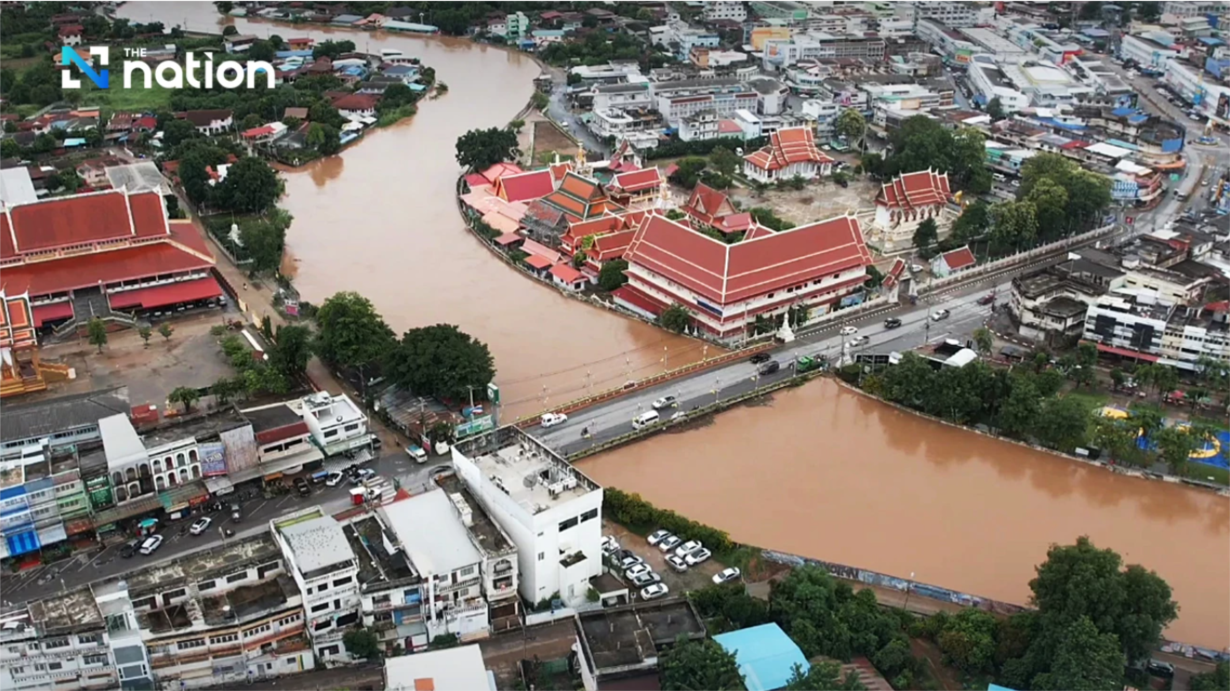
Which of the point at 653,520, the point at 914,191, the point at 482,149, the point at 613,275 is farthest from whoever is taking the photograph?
the point at 482,149

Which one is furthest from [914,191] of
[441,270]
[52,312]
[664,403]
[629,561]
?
[52,312]

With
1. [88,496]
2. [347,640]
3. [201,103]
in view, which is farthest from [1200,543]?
[201,103]

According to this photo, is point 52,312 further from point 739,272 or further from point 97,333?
point 739,272

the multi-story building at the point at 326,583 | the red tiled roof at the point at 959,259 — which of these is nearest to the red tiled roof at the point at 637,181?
the red tiled roof at the point at 959,259

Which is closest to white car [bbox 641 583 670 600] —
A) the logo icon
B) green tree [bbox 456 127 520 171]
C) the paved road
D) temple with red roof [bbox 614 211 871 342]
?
the paved road

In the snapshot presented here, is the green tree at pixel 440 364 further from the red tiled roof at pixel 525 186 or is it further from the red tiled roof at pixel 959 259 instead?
the red tiled roof at pixel 959 259

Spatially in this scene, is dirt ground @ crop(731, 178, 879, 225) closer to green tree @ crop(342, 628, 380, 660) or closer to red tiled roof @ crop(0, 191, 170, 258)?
red tiled roof @ crop(0, 191, 170, 258)

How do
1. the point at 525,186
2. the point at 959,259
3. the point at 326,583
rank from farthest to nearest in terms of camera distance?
the point at 525,186 < the point at 959,259 < the point at 326,583
